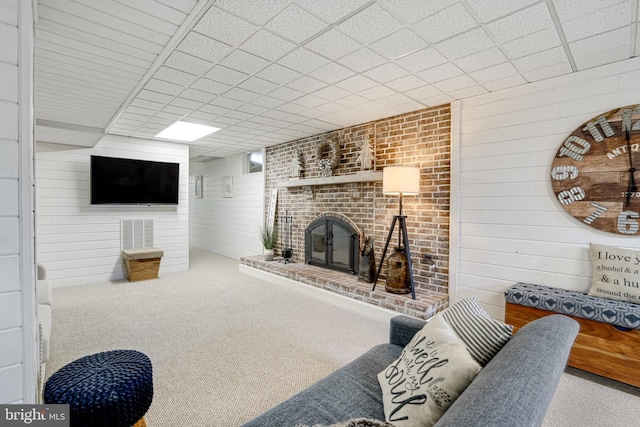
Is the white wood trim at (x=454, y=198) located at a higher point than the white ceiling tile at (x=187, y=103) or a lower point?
lower

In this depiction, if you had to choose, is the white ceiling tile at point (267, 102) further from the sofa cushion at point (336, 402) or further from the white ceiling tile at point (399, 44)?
the sofa cushion at point (336, 402)

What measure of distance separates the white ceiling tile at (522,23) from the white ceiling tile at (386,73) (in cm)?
74

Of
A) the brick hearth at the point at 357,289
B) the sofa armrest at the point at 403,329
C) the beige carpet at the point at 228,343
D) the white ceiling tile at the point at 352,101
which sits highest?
the white ceiling tile at the point at 352,101

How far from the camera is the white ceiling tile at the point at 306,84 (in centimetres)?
281

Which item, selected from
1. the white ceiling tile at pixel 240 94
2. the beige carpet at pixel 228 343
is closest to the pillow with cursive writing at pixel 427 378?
the beige carpet at pixel 228 343

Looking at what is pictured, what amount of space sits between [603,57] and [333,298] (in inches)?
137

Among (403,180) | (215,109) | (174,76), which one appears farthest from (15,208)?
(403,180)

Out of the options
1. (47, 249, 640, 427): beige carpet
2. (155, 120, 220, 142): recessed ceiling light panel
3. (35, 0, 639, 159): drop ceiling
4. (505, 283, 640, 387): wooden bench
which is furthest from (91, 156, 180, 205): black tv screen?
(505, 283, 640, 387): wooden bench

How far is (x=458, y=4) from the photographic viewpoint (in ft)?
5.81

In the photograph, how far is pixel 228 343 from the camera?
2797 millimetres

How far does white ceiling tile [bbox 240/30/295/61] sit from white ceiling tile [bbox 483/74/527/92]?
196 cm

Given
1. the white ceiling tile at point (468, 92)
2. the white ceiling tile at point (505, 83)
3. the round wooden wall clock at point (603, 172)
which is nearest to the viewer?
the round wooden wall clock at point (603, 172)

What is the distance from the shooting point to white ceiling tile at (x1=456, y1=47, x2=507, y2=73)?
231 cm

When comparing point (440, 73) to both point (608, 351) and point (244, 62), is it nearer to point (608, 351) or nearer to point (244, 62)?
point (244, 62)
